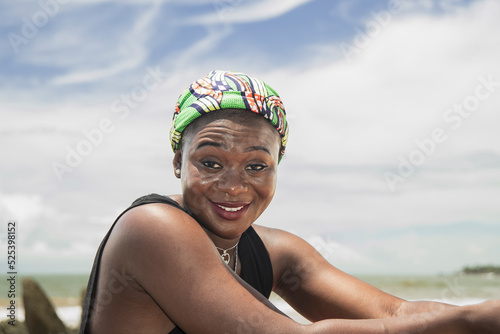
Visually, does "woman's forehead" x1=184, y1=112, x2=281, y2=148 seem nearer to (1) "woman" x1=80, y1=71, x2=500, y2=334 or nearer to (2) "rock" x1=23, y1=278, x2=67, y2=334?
(1) "woman" x1=80, y1=71, x2=500, y2=334

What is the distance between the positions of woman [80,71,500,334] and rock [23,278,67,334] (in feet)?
11.6

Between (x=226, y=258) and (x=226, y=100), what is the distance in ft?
2.65

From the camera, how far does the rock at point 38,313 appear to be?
5.44 m

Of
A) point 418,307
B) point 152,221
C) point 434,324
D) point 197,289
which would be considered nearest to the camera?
point 434,324

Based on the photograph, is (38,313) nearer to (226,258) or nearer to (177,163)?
(226,258)

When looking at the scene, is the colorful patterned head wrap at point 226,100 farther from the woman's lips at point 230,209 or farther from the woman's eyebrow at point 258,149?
the woman's lips at point 230,209

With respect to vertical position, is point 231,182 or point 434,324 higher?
point 231,182

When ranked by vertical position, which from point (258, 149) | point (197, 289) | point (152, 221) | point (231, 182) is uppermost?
point (258, 149)

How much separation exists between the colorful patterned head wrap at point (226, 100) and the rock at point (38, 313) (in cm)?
386

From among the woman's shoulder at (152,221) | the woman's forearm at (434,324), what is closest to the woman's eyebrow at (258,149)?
the woman's shoulder at (152,221)

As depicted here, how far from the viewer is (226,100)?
2.24m

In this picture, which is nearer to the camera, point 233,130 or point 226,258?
point 233,130

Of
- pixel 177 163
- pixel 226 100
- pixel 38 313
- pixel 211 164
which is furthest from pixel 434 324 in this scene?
pixel 38 313

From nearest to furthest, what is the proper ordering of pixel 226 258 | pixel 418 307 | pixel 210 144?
1. pixel 210 144
2. pixel 418 307
3. pixel 226 258
